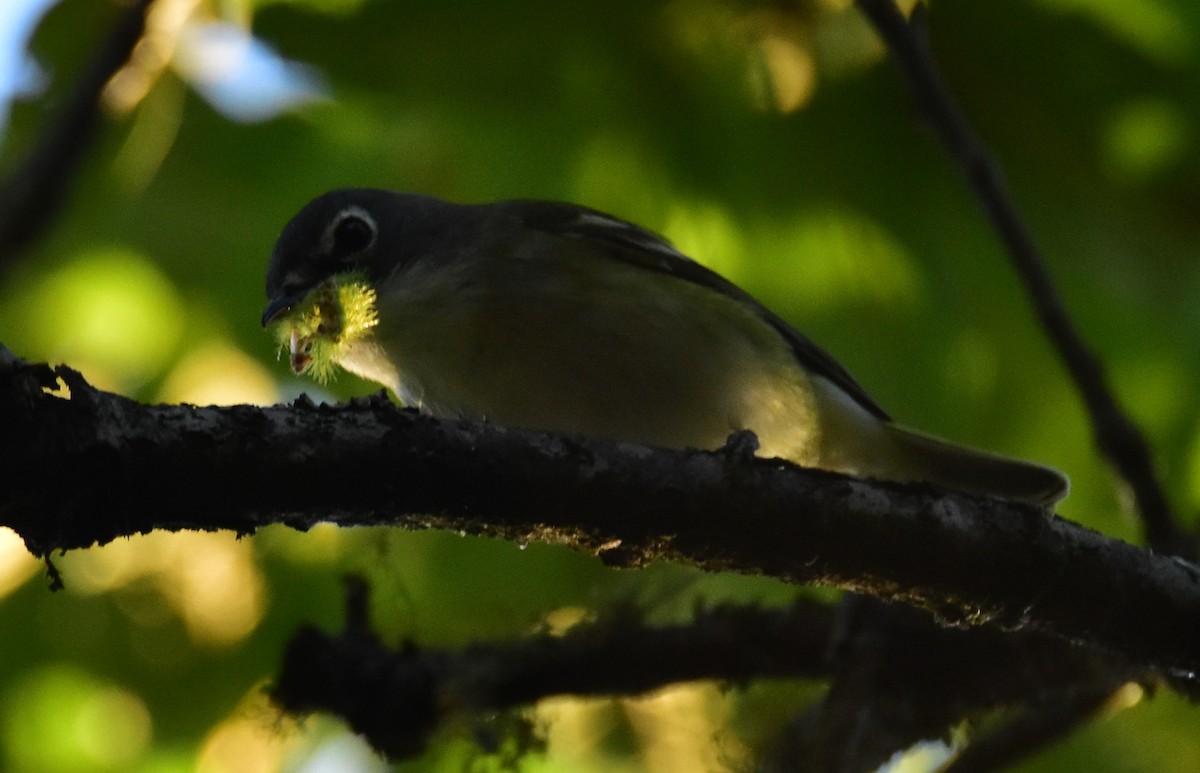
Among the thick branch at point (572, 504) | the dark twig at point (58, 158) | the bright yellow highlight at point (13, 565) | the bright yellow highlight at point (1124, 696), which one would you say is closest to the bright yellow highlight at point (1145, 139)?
the thick branch at point (572, 504)

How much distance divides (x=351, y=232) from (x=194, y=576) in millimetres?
1522

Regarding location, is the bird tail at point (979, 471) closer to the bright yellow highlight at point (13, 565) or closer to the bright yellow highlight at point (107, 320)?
the bright yellow highlight at point (107, 320)

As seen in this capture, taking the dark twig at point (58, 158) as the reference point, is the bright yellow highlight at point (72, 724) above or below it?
below

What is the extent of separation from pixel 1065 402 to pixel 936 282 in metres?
0.82

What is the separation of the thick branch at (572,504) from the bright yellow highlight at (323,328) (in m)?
1.53

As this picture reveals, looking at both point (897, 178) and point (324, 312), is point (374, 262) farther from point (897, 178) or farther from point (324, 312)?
point (897, 178)

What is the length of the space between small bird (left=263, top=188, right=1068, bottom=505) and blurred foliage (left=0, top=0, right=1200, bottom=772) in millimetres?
193

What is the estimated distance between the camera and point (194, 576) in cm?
534

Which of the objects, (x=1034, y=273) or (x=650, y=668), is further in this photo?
(x=650, y=668)

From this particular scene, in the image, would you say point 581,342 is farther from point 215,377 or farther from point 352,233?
point 215,377

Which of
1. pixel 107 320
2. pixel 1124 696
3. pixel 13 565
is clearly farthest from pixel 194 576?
pixel 1124 696

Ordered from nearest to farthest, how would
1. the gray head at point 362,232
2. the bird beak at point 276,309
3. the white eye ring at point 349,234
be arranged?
the bird beak at point 276,309 < the gray head at point 362,232 < the white eye ring at point 349,234

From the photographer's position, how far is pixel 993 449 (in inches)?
204

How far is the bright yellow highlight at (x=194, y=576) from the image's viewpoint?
16.8 ft
